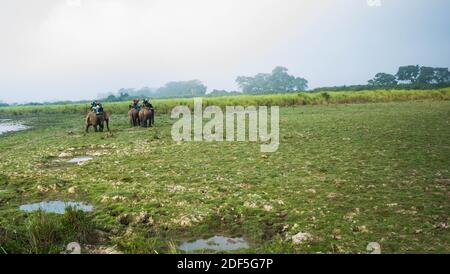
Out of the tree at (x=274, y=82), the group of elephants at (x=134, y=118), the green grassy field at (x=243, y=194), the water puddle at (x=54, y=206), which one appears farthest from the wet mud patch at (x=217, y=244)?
the tree at (x=274, y=82)

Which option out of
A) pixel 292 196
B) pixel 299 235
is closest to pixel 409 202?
pixel 292 196

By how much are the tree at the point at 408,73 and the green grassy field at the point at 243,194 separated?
3365 inches

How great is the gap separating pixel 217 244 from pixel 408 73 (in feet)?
328

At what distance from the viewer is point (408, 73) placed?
9256cm

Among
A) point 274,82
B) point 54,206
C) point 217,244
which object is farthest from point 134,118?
point 274,82

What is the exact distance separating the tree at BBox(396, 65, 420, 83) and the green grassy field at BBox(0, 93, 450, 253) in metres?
85.5

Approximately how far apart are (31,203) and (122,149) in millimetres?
7213

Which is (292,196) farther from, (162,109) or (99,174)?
(162,109)

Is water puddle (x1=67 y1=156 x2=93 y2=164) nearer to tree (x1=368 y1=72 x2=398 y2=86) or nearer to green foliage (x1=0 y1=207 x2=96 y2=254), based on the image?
green foliage (x1=0 y1=207 x2=96 y2=254)

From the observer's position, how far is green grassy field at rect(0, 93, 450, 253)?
5.86m

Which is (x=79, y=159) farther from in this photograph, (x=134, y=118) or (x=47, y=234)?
(x=134, y=118)

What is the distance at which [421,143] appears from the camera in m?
14.1

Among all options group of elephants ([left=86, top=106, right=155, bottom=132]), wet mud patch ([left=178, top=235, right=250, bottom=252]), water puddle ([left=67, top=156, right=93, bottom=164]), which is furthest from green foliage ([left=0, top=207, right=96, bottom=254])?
group of elephants ([left=86, top=106, right=155, bottom=132])

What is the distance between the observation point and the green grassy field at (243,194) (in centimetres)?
586
